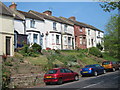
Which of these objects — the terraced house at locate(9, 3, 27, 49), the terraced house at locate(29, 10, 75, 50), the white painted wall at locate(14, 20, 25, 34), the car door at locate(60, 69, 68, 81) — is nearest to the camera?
the car door at locate(60, 69, 68, 81)

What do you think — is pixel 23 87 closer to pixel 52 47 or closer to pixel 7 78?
pixel 7 78

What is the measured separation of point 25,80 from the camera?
14.8m

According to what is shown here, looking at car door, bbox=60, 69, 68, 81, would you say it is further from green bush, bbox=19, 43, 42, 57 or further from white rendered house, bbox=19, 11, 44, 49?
white rendered house, bbox=19, 11, 44, 49

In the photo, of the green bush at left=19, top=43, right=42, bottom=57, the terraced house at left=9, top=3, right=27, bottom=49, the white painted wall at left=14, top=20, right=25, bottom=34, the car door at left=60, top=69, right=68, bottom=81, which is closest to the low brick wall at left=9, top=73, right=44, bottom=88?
the car door at left=60, top=69, right=68, bottom=81

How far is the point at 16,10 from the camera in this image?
31125 mm

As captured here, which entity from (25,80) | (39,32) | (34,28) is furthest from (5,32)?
(39,32)

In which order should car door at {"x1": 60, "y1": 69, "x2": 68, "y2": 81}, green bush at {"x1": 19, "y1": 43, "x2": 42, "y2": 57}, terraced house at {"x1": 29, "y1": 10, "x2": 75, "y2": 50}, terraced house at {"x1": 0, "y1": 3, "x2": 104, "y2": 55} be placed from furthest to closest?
terraced house at {"x1": 29, "y1": 10, "x2": 75, "y2": 50} → green bush at {"x1": 19, "y1": 43, "x2": 42, "y2": 57} → terraced house at {"x1": 0, "y1": 3, "x2": 104, "y2": 55} → car door at {"x1": 60, "y1": 69, "x2": 68, "y2": 81}

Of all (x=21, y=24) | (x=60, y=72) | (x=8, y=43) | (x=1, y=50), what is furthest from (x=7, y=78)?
(x=21, y=24)

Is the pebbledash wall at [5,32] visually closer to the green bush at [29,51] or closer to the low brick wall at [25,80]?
the green bush at [29,51]

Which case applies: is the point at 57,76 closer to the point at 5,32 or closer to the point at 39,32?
the point at 5,32

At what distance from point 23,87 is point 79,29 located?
30276mm

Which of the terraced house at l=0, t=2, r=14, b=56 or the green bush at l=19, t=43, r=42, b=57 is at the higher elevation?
the terraced house at l=0, t=2, r=14, b=56

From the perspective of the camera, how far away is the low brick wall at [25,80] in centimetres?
1373

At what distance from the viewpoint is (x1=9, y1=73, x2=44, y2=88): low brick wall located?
1373cm
